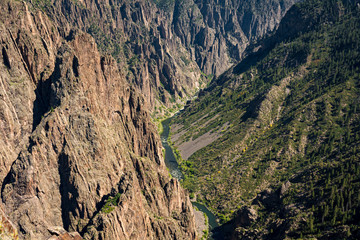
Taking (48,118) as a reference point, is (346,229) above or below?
below

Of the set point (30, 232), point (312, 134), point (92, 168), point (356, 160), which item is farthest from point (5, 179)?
point (312, 134)

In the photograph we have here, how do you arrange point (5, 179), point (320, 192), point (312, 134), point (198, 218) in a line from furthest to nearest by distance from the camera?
point (312, 134), point (198, 218), point (320, 192), point (5, 179)

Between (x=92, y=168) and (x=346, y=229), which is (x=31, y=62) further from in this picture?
(x=346, y=229)

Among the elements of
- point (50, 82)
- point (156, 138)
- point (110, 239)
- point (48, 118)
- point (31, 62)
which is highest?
point (31, 62)

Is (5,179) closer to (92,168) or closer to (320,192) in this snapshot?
(92,168)

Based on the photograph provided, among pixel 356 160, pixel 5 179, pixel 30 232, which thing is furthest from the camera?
pixel 356 160

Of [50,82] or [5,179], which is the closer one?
[5,179]
